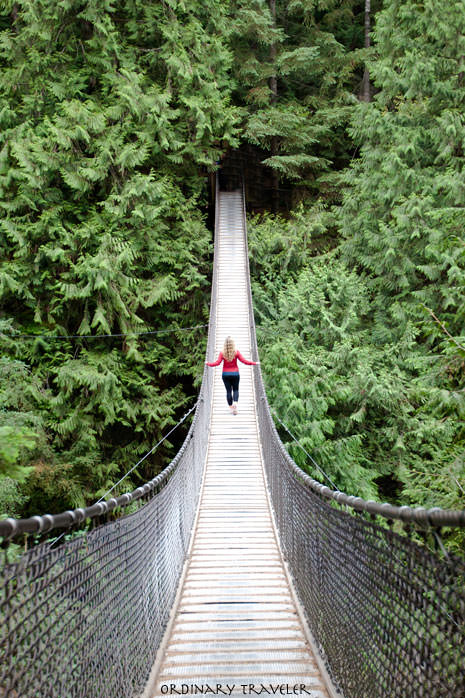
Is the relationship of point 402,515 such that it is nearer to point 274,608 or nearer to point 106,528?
point 106,528

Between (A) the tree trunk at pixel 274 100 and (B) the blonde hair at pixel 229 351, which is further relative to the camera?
(A) the tree trunk at pixel 274 100

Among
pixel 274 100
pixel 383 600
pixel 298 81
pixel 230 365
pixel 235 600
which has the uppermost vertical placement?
pixel 298 81

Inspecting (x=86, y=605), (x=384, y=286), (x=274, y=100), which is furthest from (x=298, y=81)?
(x=86, y=605)

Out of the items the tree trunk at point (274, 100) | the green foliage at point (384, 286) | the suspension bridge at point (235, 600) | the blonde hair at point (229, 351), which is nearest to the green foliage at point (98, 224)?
the green foliage at point (384, 286)

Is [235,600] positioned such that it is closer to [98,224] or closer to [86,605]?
[86,605]

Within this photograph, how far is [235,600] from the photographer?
330cm

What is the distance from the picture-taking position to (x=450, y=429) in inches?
277

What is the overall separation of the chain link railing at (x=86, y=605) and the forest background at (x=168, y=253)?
4.74 m

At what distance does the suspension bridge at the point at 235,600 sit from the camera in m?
1.35

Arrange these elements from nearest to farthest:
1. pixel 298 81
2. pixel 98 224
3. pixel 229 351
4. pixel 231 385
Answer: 1. pixel 229 351
2. pixel 231 385
3. pixel 98 224
4. pixel 298 81

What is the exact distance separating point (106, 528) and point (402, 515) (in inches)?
45.0

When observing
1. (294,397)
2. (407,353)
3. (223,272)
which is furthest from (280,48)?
(294,397)

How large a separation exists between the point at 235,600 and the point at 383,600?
6.11 ft

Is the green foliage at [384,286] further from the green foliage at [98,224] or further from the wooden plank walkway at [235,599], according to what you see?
the green foliage at [98,224]
